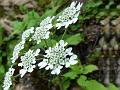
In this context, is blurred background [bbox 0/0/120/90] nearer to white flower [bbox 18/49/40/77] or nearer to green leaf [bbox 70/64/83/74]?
green leaf [bbox 70/64/83/74]

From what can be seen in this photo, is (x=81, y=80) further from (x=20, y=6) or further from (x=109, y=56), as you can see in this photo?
(x=20, y=6)

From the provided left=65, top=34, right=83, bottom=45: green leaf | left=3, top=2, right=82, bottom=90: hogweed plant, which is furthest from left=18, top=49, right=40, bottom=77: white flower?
left=65, top=34, right=83, bottom=45: green leaf

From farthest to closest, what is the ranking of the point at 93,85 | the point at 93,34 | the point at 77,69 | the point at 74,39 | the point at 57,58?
1. the point at 93,34
2. the point at 74,39
3. the point at 77,69
4. the point at 93,85
5. the point at 57,58

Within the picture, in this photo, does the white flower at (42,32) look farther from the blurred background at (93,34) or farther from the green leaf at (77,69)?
the blurred background at (93,34)

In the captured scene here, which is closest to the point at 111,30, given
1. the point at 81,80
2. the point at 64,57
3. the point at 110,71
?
the point at 110,71

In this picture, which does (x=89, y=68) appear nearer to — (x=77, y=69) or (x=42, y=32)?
(x=77, y=69)

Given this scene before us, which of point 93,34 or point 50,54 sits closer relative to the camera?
point 50,54

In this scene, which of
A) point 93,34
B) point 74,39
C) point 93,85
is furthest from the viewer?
point 93,34

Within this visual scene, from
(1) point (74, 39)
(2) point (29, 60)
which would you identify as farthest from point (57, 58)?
(1) point (74, 39)

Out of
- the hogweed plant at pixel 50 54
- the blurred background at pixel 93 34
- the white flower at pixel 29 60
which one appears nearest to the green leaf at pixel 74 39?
the blurred background at pixel 93 34
